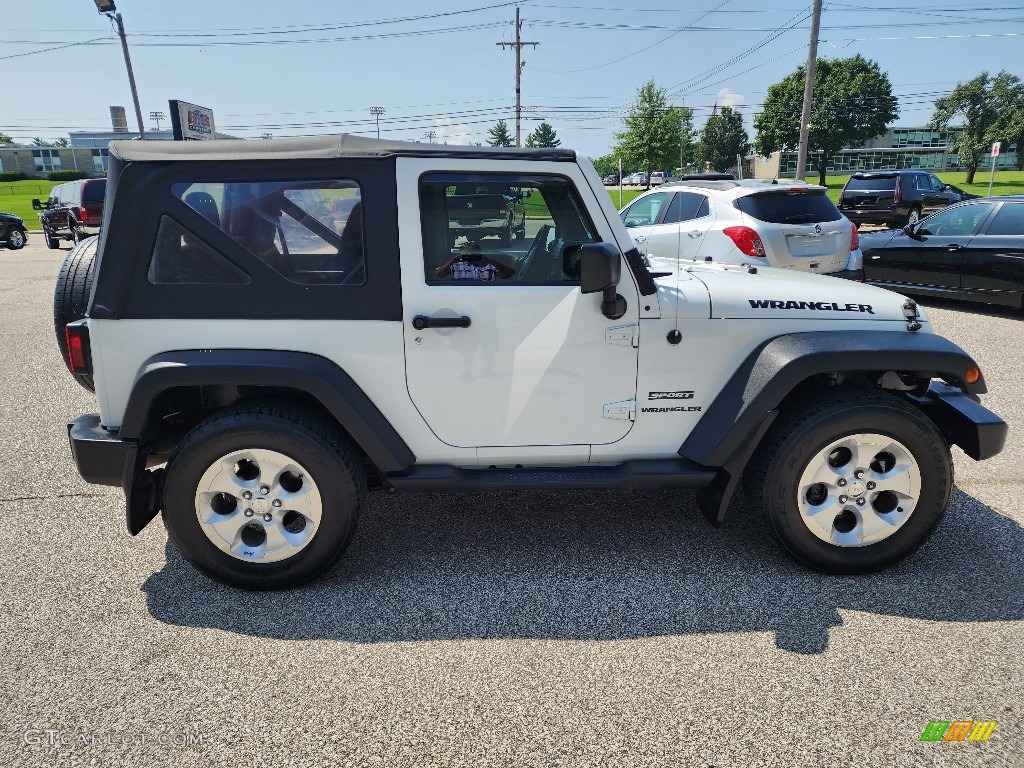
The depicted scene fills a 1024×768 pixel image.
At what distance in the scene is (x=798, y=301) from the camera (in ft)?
10.3

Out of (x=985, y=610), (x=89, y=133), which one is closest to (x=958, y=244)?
(x=985, y=610)

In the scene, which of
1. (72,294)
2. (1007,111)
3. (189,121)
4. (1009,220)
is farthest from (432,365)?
(1007,111)

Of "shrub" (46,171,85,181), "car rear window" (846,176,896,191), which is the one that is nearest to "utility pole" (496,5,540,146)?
"car rear window" (846,176,896,191)

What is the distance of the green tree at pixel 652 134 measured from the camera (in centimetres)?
5569

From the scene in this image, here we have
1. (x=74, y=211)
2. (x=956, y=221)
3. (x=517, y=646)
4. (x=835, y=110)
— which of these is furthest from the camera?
(x=835, y=110)

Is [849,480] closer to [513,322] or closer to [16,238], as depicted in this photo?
[513,322]

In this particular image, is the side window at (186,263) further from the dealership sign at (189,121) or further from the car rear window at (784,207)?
the car rear window at (784,207)

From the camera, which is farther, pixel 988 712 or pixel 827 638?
pixel 827 638

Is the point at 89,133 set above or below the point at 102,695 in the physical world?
above

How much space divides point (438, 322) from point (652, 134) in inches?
2262

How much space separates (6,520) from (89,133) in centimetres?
11914

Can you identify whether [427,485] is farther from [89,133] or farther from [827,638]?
[89,133]

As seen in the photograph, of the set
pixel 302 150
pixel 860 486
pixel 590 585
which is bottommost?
pixel 590 585

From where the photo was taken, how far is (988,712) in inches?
91.0
